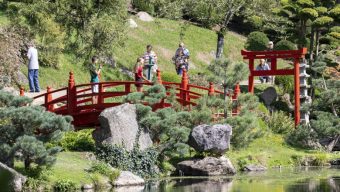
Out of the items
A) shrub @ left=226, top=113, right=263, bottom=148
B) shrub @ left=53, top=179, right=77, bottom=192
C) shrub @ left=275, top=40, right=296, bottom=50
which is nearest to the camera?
shrub @ left=53, top=179, right=77, bottom=192

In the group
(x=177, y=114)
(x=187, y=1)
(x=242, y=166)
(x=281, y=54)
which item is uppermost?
(x=187, y=1)

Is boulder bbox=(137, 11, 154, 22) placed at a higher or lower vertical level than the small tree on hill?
higher

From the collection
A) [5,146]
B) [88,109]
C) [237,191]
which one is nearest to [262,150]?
[88,109]

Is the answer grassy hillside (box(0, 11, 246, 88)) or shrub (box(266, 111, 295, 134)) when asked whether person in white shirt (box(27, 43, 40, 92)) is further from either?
shrub (box(266, 111, 295, 134))

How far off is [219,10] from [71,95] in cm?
1917

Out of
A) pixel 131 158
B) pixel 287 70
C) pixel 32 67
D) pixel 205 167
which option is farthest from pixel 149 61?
pixel 131 158

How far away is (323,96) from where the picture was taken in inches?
1211

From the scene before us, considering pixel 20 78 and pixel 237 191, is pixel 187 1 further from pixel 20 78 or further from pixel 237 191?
pixel 237 191

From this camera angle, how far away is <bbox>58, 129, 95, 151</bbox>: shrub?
22656 mm

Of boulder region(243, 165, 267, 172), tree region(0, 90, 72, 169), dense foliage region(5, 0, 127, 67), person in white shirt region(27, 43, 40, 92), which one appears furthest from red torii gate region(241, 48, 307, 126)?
tree region(0, 90, 72, 169)

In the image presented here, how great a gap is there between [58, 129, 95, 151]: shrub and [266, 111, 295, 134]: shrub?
31.1 ft

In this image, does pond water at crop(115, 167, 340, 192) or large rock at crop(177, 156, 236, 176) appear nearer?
pond water at crop(115, 167, 340, 192)

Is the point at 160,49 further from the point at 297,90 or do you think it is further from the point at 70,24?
the point at 297,90

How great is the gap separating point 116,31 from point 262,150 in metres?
7.45
